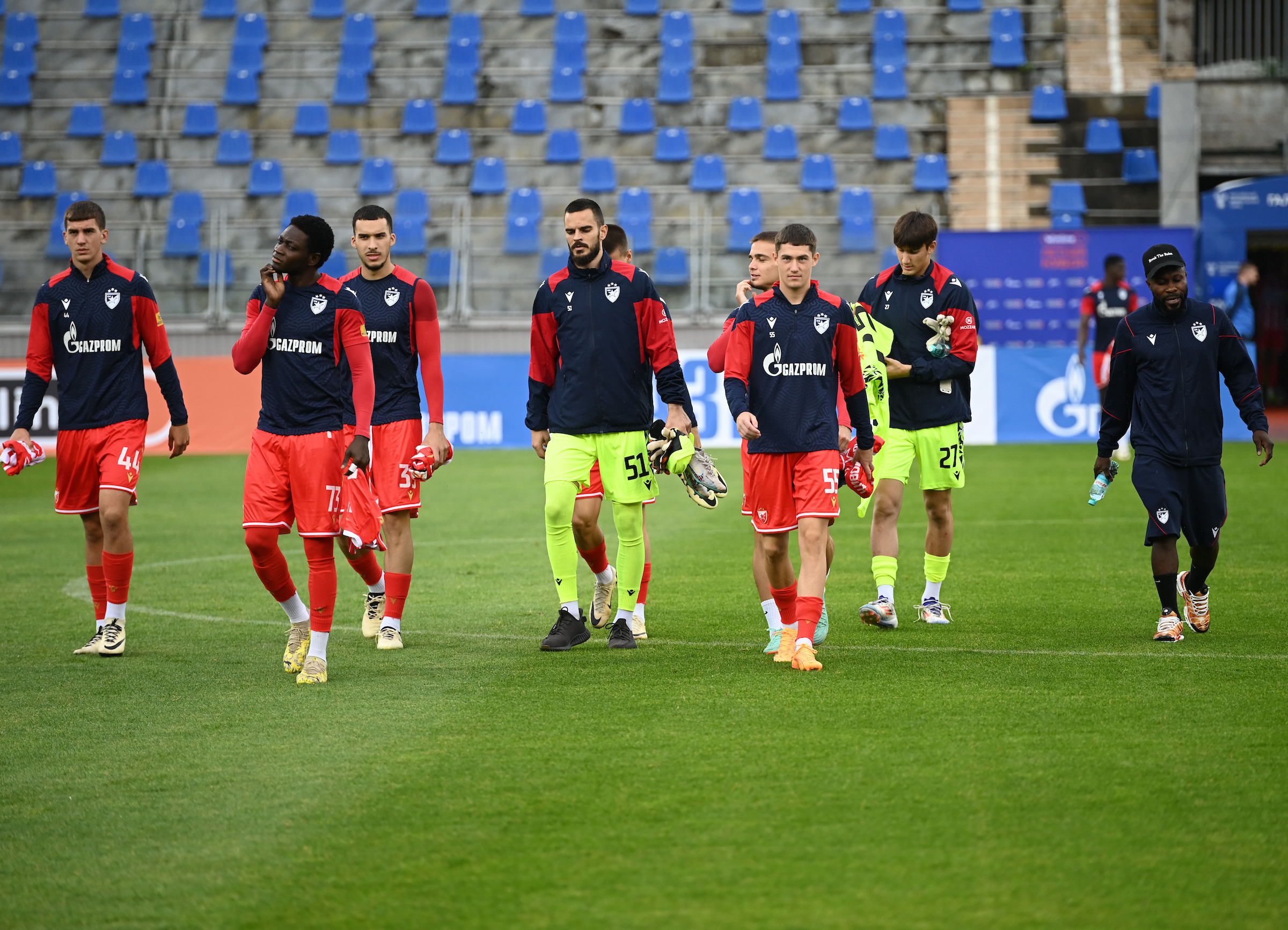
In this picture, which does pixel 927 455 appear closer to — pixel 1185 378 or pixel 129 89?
pixel 1185 378

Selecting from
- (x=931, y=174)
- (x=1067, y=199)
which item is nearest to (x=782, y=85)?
(x=931, y=174)

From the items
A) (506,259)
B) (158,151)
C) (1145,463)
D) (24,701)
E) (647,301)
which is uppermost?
(158,151)

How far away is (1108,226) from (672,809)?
20382 millimetres

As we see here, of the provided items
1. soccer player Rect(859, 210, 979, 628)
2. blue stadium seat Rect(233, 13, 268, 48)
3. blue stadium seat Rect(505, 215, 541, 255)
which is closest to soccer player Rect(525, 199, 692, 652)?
soccer player Rect(859, 210, 979, 628)

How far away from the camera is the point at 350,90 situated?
88.6 feet

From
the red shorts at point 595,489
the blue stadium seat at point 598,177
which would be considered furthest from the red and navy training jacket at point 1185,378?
the blue stadium seat at point 598,177

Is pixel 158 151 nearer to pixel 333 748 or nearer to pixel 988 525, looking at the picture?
pixel 988 525

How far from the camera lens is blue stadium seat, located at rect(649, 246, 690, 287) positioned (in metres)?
23.9

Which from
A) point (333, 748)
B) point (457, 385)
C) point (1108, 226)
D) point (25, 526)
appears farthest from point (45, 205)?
point (333, 748)

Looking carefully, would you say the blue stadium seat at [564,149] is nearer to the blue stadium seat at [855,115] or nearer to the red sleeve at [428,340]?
the blue stadium seat at [855,115]

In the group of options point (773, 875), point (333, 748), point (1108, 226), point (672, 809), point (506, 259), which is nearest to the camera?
point (773, 875)

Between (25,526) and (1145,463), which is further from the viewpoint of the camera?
(25,526)

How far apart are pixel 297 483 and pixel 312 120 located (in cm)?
2145

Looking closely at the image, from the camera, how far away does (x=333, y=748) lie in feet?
17.8
